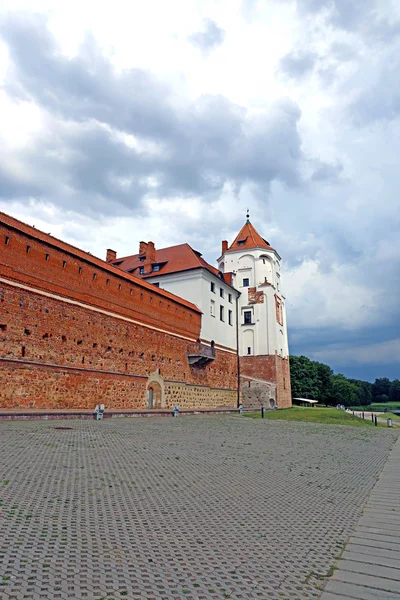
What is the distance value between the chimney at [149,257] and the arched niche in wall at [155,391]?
41.8ft

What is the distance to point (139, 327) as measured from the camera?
24.4 meters

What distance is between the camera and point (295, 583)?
314cm

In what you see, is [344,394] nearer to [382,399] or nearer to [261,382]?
[261,382]

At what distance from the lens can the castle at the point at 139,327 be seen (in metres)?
17.1

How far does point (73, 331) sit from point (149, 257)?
727 inches

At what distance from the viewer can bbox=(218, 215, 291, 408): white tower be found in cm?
3912

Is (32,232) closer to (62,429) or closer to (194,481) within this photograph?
(62,429)

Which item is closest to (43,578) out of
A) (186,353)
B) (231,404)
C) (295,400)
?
(186,353)

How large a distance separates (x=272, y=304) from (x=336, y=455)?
3088 centimetres

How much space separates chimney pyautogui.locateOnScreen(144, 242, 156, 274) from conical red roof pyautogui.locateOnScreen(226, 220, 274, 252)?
33.0 feet

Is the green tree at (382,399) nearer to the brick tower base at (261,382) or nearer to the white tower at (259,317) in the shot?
the white tower at (259,317)

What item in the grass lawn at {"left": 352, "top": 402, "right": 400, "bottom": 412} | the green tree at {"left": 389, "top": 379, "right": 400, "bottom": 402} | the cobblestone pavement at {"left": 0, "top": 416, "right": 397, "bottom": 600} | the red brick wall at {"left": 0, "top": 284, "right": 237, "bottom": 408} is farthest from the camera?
the green tree at {"left": 389, "top": 379, "right": 400, "bottom": 402}

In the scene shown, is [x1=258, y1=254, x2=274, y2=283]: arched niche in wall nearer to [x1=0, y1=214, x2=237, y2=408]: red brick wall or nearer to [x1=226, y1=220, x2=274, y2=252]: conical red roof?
[x1=226, y1=220, x2=274, y2=252]: conical red roof

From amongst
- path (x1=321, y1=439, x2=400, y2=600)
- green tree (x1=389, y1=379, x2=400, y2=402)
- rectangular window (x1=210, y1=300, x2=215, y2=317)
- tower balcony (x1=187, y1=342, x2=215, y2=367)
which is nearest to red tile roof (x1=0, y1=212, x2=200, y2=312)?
tower balcony (x1=187, y1=342, x2=215, y2=367)
